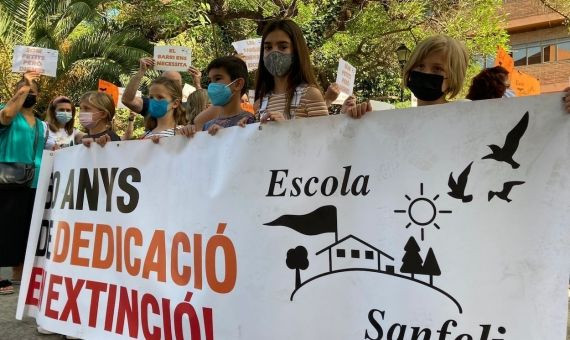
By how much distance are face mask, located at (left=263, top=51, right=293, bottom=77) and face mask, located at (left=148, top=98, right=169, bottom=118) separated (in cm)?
99

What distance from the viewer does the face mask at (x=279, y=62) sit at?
302 cm

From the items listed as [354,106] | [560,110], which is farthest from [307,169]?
[560,110]

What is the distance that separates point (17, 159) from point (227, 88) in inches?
85.2

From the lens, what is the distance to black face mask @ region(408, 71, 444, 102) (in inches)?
100

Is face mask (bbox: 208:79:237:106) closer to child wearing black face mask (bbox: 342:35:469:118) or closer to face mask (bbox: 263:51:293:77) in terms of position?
face mask (bbox: 263:51:293:77)

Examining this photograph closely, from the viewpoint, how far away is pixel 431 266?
6.63 feet

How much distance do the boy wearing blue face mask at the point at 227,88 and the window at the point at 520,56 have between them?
87.6 ft

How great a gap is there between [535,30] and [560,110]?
1084 inches

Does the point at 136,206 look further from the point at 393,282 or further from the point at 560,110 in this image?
the point at 560,110

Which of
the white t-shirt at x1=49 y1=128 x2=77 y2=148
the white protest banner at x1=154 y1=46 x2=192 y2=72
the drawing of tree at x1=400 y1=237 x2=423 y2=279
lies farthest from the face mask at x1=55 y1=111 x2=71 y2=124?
the drawing of tree at x1=400 y1=237 x2=423 y2=279

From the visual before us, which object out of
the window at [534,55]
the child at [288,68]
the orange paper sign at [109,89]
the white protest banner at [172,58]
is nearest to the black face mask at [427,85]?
the child at [288,68]

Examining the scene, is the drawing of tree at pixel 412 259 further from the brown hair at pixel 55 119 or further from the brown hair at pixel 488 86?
the brown hair at pixel 55 119

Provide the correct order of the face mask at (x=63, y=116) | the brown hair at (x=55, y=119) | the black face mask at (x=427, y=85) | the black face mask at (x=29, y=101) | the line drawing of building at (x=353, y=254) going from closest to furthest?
the line drawing of building at (x=353, y=254)
the black face mask at (x=427, y=85)
the black face mask at (x=29, y=101)
the face mask at (x=63, y=116)
the brown hair at (x=55, y=119)

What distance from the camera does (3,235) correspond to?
4262 mm
